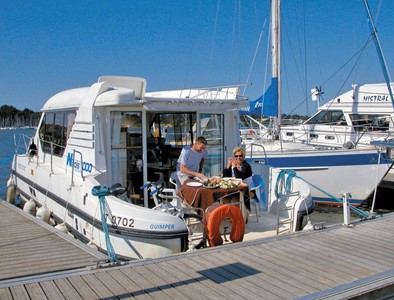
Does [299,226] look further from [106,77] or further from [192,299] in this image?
[106,77]

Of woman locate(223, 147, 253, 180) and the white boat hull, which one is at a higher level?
woman locate(223, 147, 253, 180)

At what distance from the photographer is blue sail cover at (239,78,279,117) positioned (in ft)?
50.0

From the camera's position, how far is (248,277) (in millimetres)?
4461

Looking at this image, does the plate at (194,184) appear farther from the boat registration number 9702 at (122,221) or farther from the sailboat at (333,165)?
the sailboat at (333,165)

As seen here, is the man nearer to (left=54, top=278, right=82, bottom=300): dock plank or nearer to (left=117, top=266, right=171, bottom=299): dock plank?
(left=117, top=266, right=171, bottom=299): dock plank

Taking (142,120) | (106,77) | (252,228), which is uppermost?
(106,77)

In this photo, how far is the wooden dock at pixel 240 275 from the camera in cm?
403

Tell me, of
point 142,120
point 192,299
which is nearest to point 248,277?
point 192,299

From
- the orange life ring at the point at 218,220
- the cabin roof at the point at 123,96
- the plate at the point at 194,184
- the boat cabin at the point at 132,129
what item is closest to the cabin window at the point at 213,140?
the boat cabin at the point at 132,129

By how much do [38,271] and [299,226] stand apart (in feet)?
13.1

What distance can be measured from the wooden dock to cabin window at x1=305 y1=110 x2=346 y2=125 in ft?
45.1

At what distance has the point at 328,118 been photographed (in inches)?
756

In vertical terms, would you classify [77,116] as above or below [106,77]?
below

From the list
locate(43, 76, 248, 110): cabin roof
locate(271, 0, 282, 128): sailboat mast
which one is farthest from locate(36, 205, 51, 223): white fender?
locate(271, 0, 282, 128): sailboat mast
